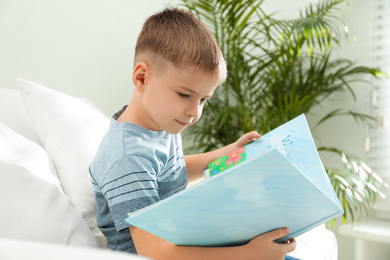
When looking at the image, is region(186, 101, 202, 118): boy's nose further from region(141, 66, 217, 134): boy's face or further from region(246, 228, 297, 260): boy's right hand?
region(246, 228, 297, 260): boy's right hand

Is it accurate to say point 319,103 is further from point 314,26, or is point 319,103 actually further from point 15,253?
point 15,253

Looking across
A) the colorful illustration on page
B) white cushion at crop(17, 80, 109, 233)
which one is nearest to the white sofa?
white cushion at crop(17, 80, 109, 233)

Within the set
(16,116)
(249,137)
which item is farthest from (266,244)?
(16,116)

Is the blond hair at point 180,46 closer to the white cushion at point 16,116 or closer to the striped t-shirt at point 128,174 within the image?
the striped t-shirt at point 128,174

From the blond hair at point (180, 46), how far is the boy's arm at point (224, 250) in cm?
32

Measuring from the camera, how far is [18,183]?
0.86 metres

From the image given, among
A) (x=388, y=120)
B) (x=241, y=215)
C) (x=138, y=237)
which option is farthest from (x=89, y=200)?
(x=388, y=120)

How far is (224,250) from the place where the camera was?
73cm

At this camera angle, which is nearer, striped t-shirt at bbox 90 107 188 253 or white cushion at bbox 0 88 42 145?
striped t-shirt at bbox 90 107 188 253

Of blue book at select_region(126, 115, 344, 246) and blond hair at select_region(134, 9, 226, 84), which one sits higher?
blond hair at select_region(134, 9, 226, 84)

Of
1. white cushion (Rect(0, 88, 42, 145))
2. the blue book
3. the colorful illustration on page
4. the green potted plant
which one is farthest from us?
the green potted plant

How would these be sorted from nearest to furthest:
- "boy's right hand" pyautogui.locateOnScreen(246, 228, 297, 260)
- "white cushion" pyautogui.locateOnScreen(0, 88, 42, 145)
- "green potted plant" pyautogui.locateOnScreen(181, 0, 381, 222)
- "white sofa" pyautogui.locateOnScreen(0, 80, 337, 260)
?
"boy's right hand" pyautogui.locateOnScreen(246, 228, 297, 260) < "white sofa" pyautogui.locateOnScreen(0, 80, 337, 260) < "white cushion" pyautogui.locateOnScreen(0, 88, 42, 145) < "green potted plant" pyautogui.locateOnScreen(181, 0, 381, 222)

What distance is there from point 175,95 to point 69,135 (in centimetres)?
37

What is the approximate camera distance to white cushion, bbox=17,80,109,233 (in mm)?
1003
